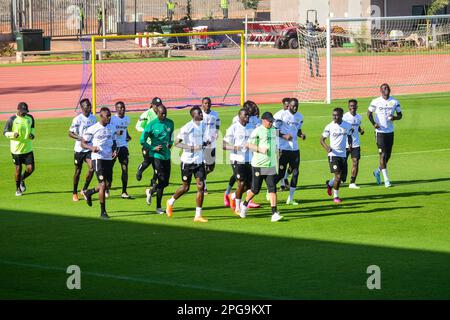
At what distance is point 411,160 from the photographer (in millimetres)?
28609

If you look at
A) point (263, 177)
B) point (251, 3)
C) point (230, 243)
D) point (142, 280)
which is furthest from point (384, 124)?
point (251, 3)

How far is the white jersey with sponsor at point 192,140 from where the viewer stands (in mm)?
19750

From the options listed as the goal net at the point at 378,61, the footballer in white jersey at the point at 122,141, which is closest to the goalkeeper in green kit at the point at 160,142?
the footballer in white jersey at the point at 122,141

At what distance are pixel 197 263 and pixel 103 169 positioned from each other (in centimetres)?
455

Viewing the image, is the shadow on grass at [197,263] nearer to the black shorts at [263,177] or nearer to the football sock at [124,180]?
the black shorts at [263,177]

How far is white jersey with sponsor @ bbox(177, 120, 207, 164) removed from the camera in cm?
1975

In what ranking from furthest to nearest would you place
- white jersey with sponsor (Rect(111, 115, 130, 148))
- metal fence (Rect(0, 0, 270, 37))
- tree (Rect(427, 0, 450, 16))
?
metal fence (Rect(0, 0, 270, 37))
tree (Rect(427, 0, 450, 16))
white jersey with sponsor (Rect(111, 115, 130, 148))

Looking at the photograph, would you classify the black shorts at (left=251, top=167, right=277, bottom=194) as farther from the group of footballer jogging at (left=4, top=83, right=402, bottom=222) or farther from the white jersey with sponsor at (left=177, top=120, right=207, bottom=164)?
the white jersey with sponsor at (left=177, top=120, right=207, bottom=164)

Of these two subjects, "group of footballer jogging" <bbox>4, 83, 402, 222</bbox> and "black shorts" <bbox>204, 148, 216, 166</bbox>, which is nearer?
"group of footballer jogging" <bbox>4, 83, 402, 222</bbox>

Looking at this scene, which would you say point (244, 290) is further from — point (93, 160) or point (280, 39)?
point (280, 39)

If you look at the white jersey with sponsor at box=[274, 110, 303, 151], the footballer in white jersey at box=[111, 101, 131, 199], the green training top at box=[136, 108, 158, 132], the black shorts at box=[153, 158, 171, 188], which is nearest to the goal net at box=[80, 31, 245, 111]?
the green training top at box=[136, 108, 158, 132]

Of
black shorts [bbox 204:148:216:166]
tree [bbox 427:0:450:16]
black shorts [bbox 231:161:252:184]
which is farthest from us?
tree [bbox 427:0:450:16]

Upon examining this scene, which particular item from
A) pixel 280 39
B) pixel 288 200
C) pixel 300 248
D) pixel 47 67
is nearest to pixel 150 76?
pixel 47 67

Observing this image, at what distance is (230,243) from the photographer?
1762cm
